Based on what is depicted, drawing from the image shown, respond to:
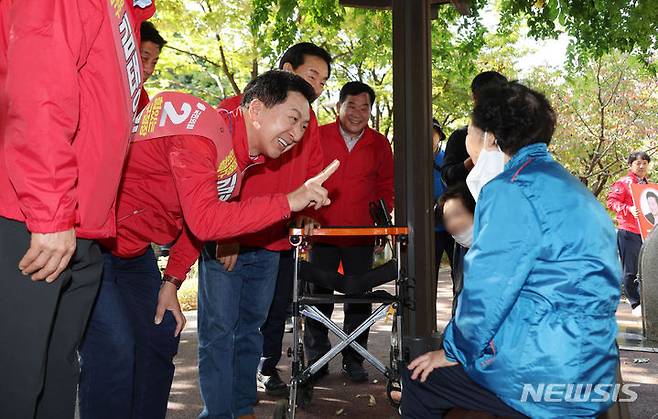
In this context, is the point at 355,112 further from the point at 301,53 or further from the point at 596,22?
the point at 596,22

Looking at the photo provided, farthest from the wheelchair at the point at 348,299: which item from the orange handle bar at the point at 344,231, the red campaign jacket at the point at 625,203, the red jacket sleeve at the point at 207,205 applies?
the red campaign jacket at the point at 625,203

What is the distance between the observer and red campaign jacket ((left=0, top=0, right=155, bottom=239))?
1.88 m

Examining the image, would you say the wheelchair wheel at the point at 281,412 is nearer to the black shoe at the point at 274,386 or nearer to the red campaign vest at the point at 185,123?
the black shoe at the point at 274,386

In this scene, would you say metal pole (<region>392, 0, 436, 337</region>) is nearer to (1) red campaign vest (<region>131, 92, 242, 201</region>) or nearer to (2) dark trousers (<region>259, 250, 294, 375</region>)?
(2) dark trousers (<region>259, 250, 294, 375</region>)

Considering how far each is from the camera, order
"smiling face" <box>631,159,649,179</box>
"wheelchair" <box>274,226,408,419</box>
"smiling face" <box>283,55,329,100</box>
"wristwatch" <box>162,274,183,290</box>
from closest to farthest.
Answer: "wristwatch" <box>162,274,183,290</box> → "wheelchair" <box>274,226,408,419</box> → "smiling face" <box>283,55,329,100</box> → "smiling face" <box>631,159,649,179</box>

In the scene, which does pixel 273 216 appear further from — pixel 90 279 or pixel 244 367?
pixel 244 367

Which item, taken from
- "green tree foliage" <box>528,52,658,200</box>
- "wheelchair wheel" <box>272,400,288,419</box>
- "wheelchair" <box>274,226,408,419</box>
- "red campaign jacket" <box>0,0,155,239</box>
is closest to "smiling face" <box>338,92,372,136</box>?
"wheelchair" <box>274,226,408,419</box>

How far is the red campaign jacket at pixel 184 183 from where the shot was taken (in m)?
2.76

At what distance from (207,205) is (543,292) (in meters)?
1.30

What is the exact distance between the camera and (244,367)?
3994 mm

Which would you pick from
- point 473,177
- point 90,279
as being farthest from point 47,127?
point 473,177

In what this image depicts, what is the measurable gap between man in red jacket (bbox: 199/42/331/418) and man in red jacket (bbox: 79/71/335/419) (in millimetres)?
251

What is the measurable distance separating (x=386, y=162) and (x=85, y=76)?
167 inches

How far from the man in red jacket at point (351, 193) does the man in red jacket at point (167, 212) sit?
2.23 metres
